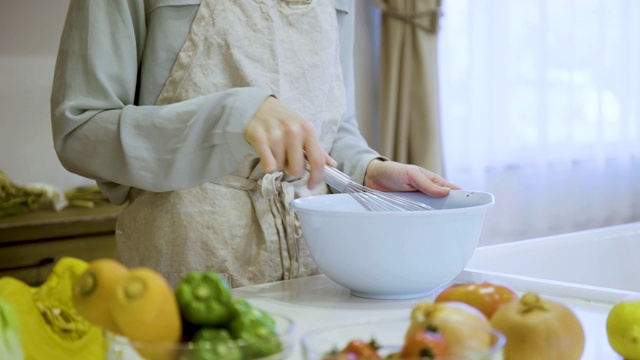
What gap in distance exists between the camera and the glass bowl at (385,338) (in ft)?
1.61

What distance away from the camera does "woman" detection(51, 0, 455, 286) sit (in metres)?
1.02

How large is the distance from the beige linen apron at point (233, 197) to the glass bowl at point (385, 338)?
0.57 metres

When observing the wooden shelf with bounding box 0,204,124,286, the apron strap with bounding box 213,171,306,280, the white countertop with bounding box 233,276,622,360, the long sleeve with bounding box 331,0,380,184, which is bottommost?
the wooden shelf with bounding box 0,204,124,286

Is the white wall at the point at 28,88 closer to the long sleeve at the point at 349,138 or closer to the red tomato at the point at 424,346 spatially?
the long sleeve at the point at 349,138

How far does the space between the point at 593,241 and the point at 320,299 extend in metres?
0.94

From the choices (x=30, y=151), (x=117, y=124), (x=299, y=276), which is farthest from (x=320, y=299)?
(x=30, y=151)

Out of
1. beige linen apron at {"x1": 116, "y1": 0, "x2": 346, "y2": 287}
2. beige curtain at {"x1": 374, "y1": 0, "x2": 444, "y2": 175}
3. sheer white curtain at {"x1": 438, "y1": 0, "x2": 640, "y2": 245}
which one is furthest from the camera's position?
sheer white curtain at {"x1": 438, "y1": 0, "x2": 640, "y2": 245}

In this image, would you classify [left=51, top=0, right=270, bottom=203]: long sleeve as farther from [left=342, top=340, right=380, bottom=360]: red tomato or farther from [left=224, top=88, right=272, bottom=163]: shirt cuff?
[left=342, top=340, right=380, bottom=360]: red tomato

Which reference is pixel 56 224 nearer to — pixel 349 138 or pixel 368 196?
pixel 349 138

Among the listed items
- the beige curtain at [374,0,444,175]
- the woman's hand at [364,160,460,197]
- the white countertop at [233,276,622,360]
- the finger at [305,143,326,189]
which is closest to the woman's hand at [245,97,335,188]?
the finger at [305,143,326,189]

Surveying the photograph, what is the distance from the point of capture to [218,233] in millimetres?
1130

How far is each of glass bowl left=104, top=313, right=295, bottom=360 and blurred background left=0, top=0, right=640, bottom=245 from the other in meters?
2.21

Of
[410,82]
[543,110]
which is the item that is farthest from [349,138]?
[543,110]

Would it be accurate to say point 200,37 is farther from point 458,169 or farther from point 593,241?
point 458,169
